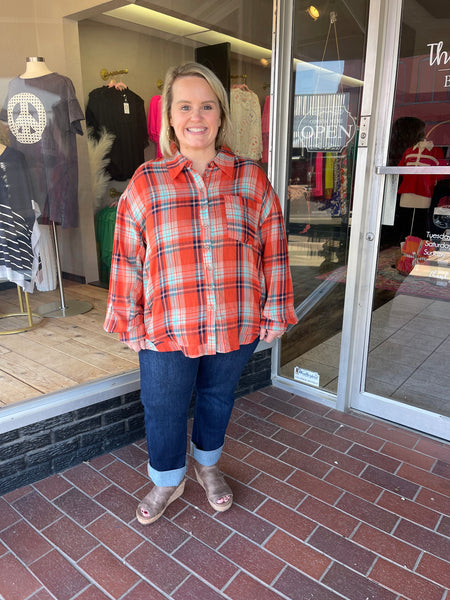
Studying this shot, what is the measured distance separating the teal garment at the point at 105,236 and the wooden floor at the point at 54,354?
52 centimetres

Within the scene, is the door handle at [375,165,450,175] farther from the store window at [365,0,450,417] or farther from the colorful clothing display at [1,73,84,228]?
the colorful clothing display at [1,73,84,228]

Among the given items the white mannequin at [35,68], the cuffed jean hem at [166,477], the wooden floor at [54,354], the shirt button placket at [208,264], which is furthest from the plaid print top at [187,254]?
the white mannequin at [35,68]

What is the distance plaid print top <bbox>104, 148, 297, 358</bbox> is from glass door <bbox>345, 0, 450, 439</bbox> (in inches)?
41.5

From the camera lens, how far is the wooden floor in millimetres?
2338

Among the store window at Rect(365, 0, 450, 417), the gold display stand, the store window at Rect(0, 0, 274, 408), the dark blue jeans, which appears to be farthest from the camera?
the gold display stand

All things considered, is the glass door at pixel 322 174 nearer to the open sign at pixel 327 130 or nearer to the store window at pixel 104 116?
the open sign at pixel 327 130

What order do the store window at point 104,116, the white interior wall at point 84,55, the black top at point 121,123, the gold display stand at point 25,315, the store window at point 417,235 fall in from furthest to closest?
the black top at point 121,123 → the gold display stand at point 25,315 → the white interior wall at point 84,55 → the store window at point 104,116 → the store window at point 417,235

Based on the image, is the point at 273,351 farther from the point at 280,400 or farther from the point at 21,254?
the point at 21,254

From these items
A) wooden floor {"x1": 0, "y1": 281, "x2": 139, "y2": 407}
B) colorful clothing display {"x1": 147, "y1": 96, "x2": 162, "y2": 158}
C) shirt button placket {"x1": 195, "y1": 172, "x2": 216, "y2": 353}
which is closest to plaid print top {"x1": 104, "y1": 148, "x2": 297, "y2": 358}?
shirt button placket {"x1": 195, "y1": 172, "x2": 216, "y2": 353}

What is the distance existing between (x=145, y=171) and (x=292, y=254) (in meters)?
1.58

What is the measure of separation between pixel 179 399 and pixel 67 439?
0.76m

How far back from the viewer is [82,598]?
4.96 feet

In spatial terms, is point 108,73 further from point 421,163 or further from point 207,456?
point 207,456

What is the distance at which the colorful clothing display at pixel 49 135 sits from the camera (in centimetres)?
275
